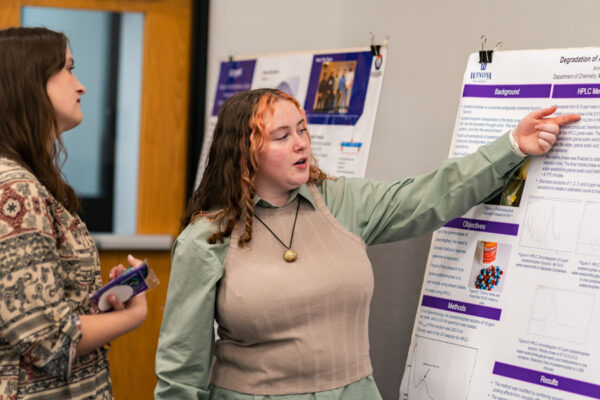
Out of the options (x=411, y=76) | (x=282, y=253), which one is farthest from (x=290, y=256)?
(x=411, y=76)

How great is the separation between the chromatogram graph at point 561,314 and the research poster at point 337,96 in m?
0.84

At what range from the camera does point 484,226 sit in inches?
68.7

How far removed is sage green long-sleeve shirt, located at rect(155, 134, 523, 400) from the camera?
164 cm

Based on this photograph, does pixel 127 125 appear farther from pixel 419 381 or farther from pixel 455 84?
pixel 419 381

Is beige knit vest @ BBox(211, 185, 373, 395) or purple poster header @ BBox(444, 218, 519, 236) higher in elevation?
purple poster header @ BBox(444, 218, 519, 236)

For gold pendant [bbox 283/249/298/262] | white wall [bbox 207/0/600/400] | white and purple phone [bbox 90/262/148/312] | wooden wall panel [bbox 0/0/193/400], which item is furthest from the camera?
wooden wall panel [bbox 0/0/193/400]

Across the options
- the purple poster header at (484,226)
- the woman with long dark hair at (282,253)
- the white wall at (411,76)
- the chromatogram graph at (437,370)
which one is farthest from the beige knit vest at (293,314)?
the white wall at (411,76)

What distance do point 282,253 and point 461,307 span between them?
493 mm

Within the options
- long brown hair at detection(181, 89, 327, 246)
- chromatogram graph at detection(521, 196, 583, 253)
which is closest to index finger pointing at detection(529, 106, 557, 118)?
chromatogram graph at detection(521, 196, 583, 253)

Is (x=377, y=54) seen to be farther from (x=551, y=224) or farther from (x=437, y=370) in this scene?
(x=437, y=370)

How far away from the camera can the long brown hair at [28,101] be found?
4.52 ft

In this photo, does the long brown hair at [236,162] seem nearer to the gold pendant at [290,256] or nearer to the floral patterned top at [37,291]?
the gold pendant at [290,256]

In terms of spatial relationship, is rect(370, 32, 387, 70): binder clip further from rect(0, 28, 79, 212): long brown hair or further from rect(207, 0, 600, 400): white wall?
rect(0, 28, 79, 212): long brown hair

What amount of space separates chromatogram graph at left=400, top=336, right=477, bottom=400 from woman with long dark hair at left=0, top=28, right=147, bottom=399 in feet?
2.52
